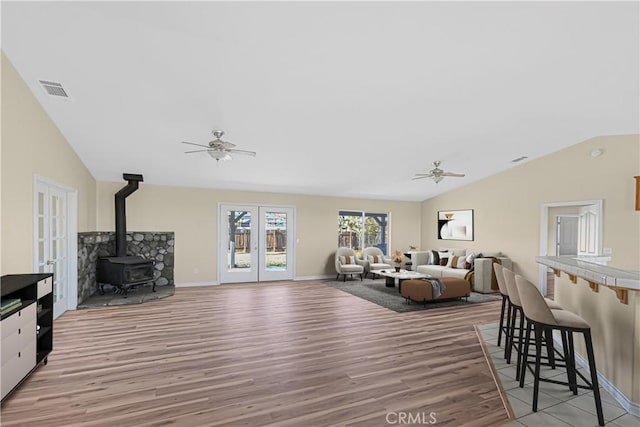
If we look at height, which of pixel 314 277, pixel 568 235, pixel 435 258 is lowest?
pixel 314 277

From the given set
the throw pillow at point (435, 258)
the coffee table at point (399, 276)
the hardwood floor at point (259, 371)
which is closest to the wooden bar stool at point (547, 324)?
the hardwood floor at point (259, 371)

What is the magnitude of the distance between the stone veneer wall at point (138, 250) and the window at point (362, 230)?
4.45m

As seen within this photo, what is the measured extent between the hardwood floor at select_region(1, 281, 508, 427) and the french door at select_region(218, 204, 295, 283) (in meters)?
2.69

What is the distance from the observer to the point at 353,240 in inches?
372

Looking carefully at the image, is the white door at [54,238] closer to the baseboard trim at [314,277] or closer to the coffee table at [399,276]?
the baseboard trim at [314,277]

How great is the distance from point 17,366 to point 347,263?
6.72 metres

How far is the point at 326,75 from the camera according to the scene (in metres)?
3.31

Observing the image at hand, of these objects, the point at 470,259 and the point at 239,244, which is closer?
the point at 470,259

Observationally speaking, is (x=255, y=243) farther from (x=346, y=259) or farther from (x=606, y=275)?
(x=606, y=275)

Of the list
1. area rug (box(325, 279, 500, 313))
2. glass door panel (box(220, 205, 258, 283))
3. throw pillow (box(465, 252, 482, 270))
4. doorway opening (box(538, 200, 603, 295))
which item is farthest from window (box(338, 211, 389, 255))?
doorway opening (box(538, 200, 603, 295))

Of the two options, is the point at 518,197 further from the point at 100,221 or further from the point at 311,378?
the point at 100,221

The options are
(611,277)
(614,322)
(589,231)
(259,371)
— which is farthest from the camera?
(589,231)

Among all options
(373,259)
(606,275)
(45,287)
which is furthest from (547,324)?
(373,259)

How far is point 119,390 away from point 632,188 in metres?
7.66
